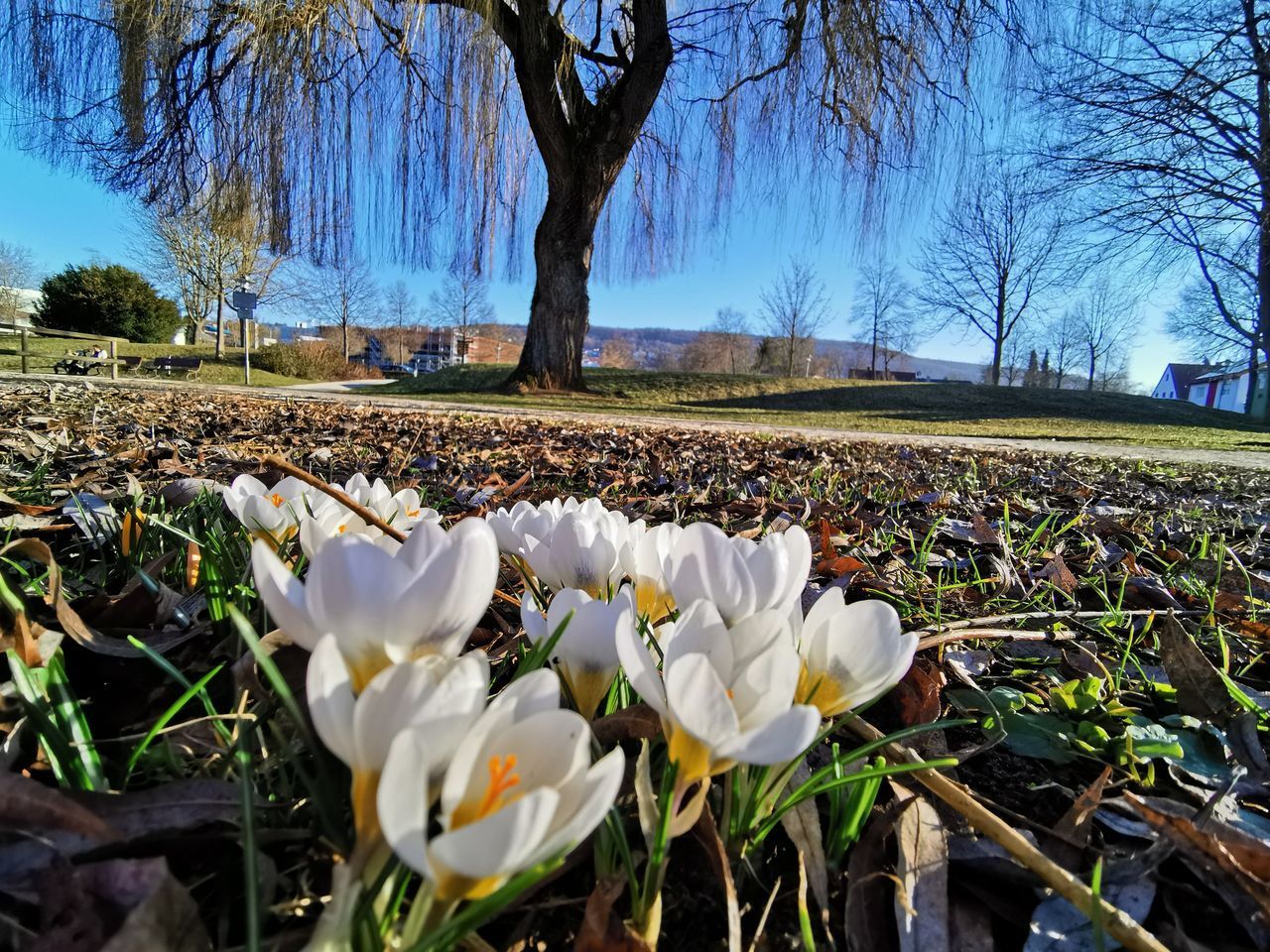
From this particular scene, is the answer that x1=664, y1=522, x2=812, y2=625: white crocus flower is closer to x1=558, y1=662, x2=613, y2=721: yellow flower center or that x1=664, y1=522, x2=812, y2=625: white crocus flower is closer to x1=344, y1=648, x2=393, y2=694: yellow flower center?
x1=558, y1=662, x2=613, y2=721: yellow flower center

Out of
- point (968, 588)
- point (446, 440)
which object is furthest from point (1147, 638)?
point (446, 440)

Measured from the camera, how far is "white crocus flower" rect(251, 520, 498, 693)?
0.43m

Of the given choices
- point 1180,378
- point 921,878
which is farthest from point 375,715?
point 1180,378

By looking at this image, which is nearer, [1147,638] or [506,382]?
[1147,638]

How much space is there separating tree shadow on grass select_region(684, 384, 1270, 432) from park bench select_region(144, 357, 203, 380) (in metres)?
16.9

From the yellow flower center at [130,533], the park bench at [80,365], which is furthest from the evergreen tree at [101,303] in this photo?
the yellow flower center at [130,533]

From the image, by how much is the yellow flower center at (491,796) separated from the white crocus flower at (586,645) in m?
0.18

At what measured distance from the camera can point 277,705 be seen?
0.59 meters

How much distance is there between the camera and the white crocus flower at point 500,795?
301mm

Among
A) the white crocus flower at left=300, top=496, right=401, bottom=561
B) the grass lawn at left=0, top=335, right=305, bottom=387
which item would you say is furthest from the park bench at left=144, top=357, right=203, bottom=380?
the white crocus flower at left=300, top=496, right=401, bottom=561

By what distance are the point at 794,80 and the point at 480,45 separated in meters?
3.32

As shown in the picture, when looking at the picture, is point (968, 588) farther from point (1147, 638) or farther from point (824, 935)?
point (824, 935)

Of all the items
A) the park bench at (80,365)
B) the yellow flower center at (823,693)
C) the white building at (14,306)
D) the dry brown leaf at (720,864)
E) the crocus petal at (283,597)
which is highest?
the white building at (14,306)

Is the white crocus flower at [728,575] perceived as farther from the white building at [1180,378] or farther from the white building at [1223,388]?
the white building at [1180,378]
